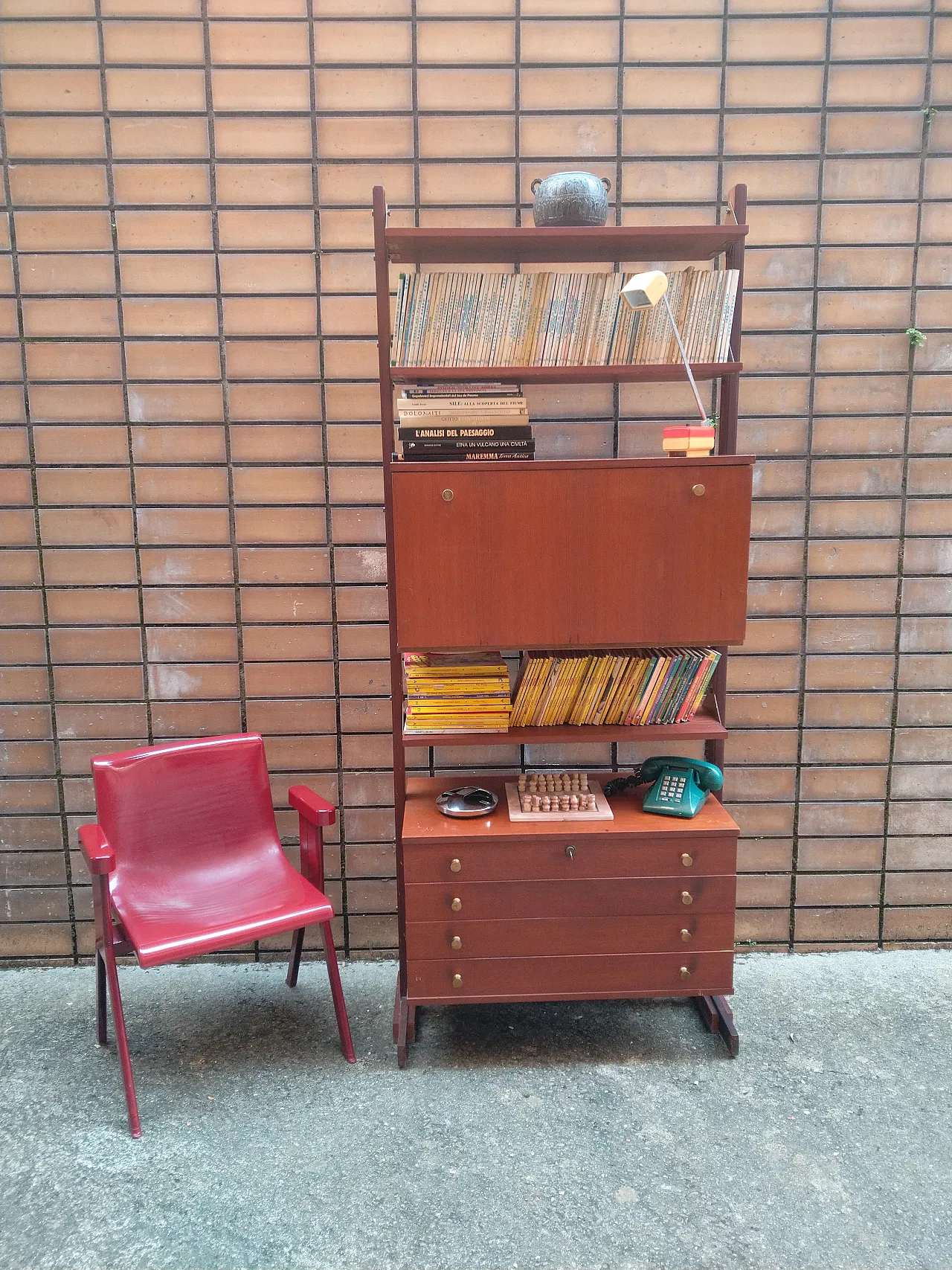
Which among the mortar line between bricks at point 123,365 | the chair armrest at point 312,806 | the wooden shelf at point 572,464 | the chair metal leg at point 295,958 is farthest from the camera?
the chair metal leg at point 295,958

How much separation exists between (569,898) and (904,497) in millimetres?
1675

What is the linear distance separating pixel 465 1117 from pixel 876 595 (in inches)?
79.0

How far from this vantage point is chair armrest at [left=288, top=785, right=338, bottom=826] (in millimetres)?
2363

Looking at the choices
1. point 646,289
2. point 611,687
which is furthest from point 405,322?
point 611,687

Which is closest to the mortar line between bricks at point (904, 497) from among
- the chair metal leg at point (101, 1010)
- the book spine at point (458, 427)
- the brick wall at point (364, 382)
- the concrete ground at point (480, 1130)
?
the brick wall at point (364, 382)

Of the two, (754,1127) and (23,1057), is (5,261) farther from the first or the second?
(754,1127)

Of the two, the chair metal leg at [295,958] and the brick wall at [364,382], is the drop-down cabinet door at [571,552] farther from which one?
the chair metal leg at [295,958]

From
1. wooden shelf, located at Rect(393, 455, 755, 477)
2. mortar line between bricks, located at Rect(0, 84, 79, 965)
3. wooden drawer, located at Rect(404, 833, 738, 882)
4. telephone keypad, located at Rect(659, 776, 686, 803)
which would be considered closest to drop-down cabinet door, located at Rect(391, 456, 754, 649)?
wooden shelf, located at Rect(393, 455, 755, 477)

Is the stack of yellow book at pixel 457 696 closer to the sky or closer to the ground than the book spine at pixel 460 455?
closer to the ground

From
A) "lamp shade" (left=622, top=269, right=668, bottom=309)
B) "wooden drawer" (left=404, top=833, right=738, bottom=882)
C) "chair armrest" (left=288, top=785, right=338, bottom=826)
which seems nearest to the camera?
"lamp shade" (left=622, top=269, right=668, bottom=309)

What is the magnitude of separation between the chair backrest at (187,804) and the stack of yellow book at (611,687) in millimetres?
875

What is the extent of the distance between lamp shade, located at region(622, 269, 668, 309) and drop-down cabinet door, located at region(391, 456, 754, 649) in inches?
15.0

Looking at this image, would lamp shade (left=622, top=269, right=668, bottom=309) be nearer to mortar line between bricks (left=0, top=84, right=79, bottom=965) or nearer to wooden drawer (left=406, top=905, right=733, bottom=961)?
wooden drawer (left=406, top=905, right=733, bottom=961)

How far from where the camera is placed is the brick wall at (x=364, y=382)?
2.49 metres
